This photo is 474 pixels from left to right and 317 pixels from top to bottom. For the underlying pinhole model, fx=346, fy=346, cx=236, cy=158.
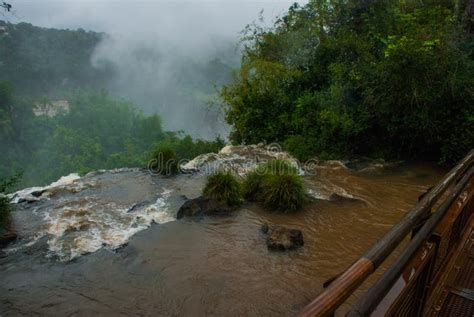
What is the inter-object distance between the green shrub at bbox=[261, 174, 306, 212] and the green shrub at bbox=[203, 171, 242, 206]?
691 mm

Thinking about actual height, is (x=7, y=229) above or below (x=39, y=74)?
below

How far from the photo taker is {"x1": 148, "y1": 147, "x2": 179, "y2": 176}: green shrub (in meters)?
10.7

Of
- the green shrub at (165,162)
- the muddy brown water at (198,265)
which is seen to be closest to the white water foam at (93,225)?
the muddy brown water at (198,265)

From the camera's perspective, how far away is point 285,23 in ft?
55.2

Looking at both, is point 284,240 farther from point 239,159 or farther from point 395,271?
point 239,159

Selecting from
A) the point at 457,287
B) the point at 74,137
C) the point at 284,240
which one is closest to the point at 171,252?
the point at 284,240

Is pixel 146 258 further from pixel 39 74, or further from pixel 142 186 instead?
pixel 39 74

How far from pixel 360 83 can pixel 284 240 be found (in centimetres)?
743

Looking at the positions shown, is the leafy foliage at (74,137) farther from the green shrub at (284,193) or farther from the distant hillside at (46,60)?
the green shrub at (284,193)

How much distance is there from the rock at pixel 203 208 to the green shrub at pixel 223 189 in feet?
0.56

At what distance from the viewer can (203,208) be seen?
776 centimetres

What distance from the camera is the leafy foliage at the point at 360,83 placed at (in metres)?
9.86

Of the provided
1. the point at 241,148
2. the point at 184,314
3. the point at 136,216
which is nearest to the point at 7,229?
the point at 136,216

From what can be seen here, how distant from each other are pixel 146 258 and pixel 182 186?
152 inches
